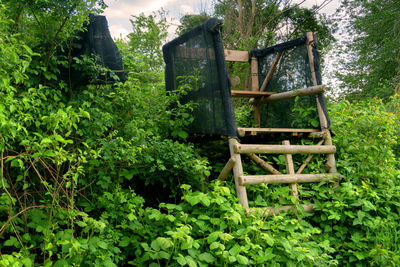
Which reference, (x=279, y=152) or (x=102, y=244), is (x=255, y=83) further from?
(x=102, y=244)

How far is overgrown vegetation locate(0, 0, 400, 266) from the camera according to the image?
3023mm

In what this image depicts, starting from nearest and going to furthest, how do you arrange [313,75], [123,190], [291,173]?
1. [123,190]
2. [291,173]
3. [313,75]

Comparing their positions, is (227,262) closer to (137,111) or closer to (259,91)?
(137,111)

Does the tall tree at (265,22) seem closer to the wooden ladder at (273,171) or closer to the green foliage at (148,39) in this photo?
the green foliage at (148,39)

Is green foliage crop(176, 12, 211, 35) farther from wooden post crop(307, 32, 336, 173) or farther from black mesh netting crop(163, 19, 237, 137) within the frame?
wooden post crop(307, 32, 336, 173)

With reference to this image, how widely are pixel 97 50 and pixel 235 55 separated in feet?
9.63

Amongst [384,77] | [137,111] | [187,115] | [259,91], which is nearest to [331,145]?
[259,91]

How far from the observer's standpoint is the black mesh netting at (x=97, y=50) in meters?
4.17

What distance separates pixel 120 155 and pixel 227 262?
168 cm

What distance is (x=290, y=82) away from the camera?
19.8 feet

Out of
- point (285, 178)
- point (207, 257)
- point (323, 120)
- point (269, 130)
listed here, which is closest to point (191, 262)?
point (207, 257)

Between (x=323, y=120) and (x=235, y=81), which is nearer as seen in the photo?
(x=235, y=81)

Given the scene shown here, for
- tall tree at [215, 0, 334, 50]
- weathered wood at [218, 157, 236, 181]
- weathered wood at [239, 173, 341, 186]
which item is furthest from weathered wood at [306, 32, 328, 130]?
tall tree at [215, 0, 334, 50]

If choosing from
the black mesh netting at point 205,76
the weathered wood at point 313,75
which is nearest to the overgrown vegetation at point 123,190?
the black mesh netting at point 205,76
